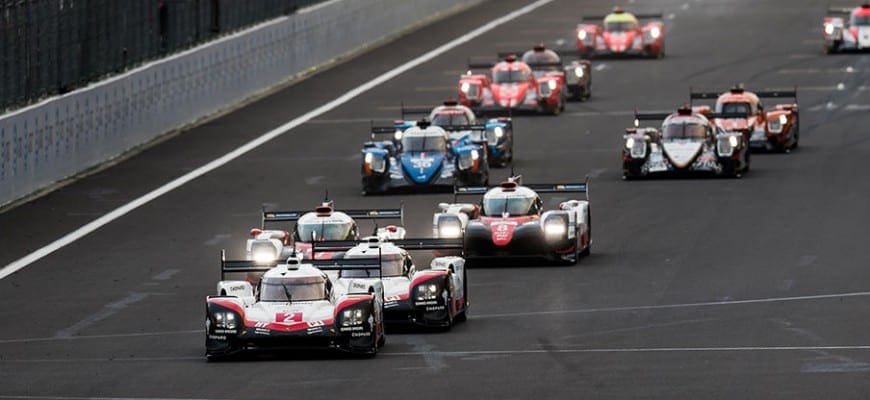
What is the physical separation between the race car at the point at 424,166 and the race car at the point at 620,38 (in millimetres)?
35648

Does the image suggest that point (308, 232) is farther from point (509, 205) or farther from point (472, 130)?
point (472, 130)

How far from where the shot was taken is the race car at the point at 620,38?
9512cm

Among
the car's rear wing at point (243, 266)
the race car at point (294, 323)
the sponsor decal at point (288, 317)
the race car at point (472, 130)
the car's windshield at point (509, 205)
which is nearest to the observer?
the race car at point (294, 323)

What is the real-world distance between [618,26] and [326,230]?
53.9 metres

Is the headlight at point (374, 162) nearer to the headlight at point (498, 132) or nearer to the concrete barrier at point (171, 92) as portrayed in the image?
the headlight at point (498, 132)

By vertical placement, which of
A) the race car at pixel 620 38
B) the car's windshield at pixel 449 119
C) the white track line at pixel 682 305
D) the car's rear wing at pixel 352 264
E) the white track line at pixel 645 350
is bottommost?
the white track line at pixel 682 305

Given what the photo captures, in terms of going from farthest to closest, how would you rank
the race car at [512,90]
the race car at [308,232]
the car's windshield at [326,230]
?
the race car at [512,90]
the car's windshield at [326,230]
the race car at [308,232]

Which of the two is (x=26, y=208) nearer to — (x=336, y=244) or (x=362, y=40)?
(x=336, y=244)

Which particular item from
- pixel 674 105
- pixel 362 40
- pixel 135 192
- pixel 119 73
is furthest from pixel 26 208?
pixel 362 40

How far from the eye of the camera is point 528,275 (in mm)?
45438

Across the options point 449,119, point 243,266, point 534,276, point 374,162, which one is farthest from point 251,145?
point 243,266

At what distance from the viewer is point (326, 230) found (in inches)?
1727

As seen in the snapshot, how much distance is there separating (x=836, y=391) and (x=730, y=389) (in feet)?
4.76

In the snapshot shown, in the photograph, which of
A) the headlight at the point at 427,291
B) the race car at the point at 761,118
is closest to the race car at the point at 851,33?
the race car at the point at 761,118
